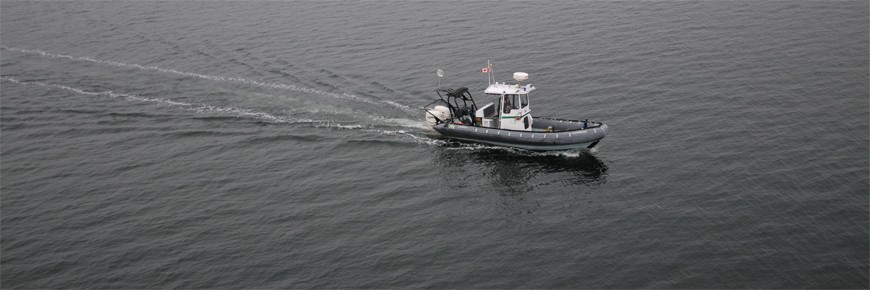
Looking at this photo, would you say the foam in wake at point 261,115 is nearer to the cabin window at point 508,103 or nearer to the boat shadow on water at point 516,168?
the boat shadow on water at point 516,168

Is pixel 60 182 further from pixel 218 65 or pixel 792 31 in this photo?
pixel 792 31

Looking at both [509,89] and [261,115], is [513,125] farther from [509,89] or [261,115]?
[261,115]

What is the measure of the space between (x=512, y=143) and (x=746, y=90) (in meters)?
20.4

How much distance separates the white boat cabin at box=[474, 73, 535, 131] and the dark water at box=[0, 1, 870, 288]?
85.4 inches

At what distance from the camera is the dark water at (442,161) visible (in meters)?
34.5

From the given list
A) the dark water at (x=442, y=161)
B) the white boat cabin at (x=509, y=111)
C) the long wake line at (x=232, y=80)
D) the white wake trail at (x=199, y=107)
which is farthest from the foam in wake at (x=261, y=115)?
the white boat cabin at (x=509, y=111)

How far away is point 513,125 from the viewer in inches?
1890

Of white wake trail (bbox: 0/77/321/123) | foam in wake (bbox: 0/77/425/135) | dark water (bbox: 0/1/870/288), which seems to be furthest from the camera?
white wake trail (bbox: 0/77/321/123)

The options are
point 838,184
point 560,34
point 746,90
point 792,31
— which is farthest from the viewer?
point 560,34

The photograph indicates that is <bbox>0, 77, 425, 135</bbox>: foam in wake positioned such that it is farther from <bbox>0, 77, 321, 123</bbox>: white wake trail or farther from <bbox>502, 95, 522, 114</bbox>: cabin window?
<bbox>502, 95, 522, 114</bbox>: cabin window

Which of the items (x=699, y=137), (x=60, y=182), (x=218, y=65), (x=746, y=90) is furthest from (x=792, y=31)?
(x=60, y=182)

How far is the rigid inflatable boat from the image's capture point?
148 feet

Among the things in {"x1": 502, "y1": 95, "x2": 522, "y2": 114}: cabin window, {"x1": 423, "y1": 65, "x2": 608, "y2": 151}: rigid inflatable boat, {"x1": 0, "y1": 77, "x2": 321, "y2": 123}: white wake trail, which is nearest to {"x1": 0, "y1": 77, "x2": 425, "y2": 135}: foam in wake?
{"x1": 0, "y1": 77, "x2": 321, "y2": 123}: white wake trail

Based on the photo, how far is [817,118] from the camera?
156ft
